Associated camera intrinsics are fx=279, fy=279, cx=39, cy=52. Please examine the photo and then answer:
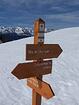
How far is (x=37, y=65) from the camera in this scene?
541 centimetres

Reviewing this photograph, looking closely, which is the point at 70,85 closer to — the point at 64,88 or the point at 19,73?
the point at 64,88

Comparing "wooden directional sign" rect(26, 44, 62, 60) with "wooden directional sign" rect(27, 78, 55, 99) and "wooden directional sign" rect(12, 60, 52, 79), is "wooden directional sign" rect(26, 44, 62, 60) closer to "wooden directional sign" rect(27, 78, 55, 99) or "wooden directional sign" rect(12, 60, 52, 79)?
"wooden directional sign" rect(12, 60, 52, 79)

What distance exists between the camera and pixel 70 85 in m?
9.62

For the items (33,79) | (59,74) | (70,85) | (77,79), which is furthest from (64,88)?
(33,79)

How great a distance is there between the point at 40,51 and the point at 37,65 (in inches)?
10.9

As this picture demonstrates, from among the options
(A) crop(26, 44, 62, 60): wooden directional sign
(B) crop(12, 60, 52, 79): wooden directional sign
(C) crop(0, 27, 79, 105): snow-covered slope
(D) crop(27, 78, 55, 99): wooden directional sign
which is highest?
(A) crop(26, 44, 62, 60): wooden directional sign

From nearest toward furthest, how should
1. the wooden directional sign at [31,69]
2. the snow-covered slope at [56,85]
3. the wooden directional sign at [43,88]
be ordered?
1. the wooden directional sign at [43,88]
2. the wooden directional sign at [31,69]
3. the snow-covered slope at [56,85]

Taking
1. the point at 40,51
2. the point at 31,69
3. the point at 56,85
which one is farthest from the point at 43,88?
the point at 56,85

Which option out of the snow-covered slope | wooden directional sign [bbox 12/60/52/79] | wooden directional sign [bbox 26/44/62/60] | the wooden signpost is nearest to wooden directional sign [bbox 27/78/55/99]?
the wooden signpost

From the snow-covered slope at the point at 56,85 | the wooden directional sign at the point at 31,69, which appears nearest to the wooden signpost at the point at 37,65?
the wooden directional sign at the point at 31,69

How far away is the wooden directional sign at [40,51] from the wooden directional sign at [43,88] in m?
0.49

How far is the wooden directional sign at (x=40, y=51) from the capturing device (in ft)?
17.2

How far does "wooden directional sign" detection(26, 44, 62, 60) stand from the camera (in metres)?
5.24

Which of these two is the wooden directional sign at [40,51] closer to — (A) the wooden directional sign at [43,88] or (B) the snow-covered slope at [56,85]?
(A) the wooden directional sign at [43,88]
